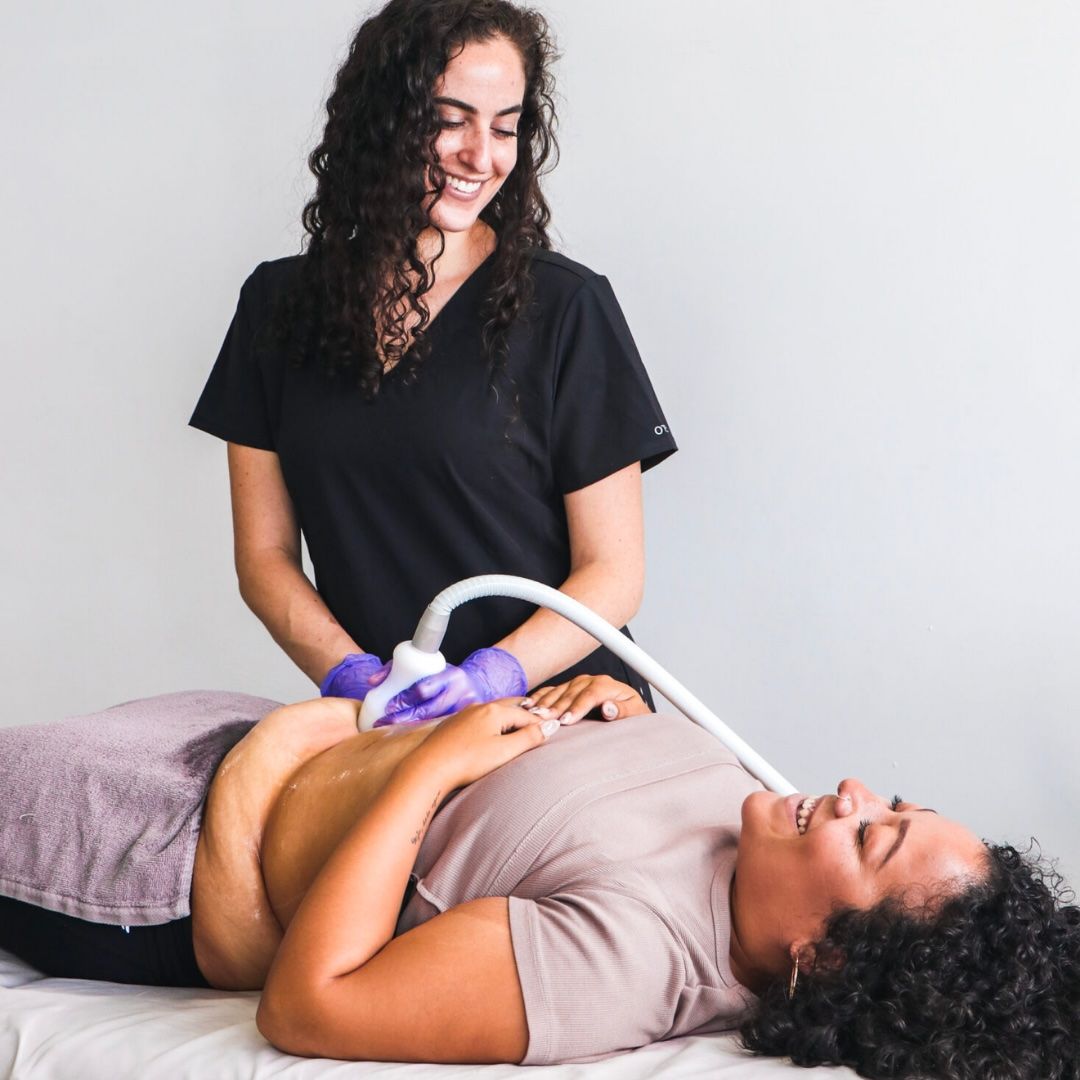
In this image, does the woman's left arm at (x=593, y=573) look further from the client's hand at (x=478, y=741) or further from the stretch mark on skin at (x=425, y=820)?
the stretch mark on skin at (x=425, y=820)

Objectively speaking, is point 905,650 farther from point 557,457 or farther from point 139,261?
point 139,261

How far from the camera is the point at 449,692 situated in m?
1.73

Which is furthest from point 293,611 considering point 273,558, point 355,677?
point 355,677

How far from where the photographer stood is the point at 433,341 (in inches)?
79.6

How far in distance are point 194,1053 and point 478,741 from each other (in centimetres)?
42

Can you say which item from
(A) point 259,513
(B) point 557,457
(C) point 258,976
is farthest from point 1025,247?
(C) point 258,976

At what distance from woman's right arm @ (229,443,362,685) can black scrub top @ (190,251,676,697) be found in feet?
0.22

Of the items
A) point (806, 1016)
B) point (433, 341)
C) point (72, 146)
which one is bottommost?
point (806, 1016)

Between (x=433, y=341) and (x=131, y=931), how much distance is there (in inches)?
35.4

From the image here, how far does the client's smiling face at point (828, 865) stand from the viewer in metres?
1.39

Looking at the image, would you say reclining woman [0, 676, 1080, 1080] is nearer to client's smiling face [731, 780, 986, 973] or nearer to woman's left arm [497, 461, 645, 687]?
client's smiling face [731, 780, 986, 973]

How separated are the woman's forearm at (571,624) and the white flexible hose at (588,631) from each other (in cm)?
28

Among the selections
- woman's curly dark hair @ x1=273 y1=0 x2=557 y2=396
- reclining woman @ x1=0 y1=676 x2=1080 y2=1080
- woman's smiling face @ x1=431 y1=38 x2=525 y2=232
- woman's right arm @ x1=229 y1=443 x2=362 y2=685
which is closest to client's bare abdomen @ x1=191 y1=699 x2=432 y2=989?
reclining woman @ x1=0 y1=676 x2=1080 y2=1080

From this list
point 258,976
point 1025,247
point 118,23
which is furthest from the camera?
point 118,23
